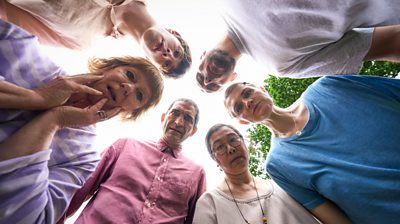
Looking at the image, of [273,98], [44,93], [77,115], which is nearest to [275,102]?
[273,98]

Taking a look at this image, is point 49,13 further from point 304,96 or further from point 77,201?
point 304,96

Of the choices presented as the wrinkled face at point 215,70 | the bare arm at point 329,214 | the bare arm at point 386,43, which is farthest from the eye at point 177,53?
the bare arm at point 329,214

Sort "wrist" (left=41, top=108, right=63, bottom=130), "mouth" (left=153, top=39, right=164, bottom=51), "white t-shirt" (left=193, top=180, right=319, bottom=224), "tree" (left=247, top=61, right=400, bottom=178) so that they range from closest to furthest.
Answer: "wrist" (left=41, top=108, right=63, bottom=130) → "white t-shirt" (left=193, top=180, right=319, bottom=224) → "mouth" (left=153, top=39, right=164, bottom=51) → "tree" (left=247, top=61, right=400, bottom=178)

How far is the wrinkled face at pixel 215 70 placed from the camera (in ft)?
5.67

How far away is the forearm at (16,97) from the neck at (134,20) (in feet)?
2.42

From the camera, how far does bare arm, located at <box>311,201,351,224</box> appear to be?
1.42m

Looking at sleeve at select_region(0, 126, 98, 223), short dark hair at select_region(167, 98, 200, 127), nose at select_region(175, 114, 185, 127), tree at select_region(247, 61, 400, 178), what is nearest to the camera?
sleeve at select_region(0, 126, 98, 223)

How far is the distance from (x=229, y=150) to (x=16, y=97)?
4.04 feet

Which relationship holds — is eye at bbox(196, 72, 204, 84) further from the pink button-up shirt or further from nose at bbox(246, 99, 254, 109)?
the pink button-up shirt

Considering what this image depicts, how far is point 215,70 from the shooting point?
1797 mm

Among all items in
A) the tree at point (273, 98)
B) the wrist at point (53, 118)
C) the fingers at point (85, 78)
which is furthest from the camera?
the tree at point (273, 98)

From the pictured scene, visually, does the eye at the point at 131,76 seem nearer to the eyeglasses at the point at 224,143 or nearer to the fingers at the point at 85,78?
the fingers at the point at 85,78

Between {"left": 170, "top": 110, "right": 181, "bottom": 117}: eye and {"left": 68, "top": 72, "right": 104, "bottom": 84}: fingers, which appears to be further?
{"left": 170, "top": 110, "right": 181, "bottom": 117}: eye

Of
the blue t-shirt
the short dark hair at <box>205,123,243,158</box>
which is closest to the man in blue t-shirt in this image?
the blue t-shirt
